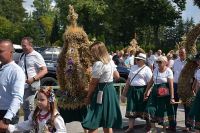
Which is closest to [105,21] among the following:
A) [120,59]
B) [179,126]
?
[120,59]

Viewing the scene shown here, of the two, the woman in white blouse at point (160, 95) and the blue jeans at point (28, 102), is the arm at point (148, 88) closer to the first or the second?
the woman in white blouse at point (160, 95)

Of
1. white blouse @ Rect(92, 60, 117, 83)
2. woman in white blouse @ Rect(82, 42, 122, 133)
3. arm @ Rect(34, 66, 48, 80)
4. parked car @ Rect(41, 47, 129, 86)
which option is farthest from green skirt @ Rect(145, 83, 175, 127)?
parked car @ Rect(41, 47, 129, 86)

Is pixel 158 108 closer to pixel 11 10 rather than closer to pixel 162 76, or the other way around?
pixel 162 76

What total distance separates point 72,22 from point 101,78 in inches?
77.7

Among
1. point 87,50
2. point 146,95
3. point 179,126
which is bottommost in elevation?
point 179,126

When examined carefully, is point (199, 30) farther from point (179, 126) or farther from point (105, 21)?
point (105, 21)

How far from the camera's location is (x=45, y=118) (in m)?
5.55

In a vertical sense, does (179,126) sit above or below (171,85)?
below

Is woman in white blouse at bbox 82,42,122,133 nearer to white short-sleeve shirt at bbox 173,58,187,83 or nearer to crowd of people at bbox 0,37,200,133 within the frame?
crowd of people at bbox 0,37,200,133

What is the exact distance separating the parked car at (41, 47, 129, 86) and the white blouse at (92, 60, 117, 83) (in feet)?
26.5

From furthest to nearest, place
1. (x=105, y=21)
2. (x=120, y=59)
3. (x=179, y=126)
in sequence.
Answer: (x=105, y=21) → (x=120, y=59) → (x=179, y=126)

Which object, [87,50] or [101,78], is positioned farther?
[87,50]

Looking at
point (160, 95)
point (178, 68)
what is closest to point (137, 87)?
point (160, 95)

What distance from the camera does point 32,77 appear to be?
8625mm
